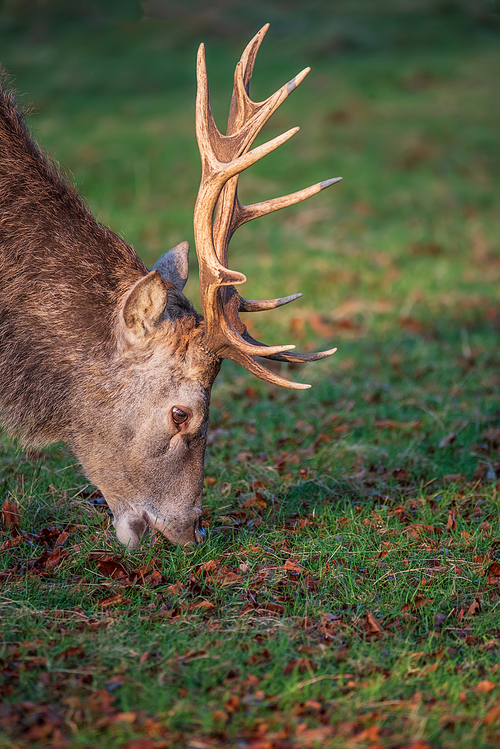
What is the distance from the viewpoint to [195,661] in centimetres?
351

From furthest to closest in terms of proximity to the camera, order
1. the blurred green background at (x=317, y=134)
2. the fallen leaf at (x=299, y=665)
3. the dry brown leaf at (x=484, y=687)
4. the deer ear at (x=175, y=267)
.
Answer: the blurred green background at (x=317, y=134), the deer ear at (x=175, y=267), the fallen leaf at (x=299, y=665), the dry brown leaf at (x=484, y=687)

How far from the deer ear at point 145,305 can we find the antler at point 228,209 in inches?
10.5

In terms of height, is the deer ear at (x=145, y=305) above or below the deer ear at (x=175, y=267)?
above

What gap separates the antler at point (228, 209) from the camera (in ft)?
14.3

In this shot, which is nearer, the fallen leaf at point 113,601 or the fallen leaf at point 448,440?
the fallen leaf at point 113,601

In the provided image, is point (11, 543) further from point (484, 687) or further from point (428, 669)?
point (484, 687)

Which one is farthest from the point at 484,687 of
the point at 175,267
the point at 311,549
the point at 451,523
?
the point at 175,267

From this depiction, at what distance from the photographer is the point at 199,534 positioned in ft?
15.1

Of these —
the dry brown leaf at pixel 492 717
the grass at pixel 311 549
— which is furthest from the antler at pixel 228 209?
the dry brown leaf at pixel 492 717

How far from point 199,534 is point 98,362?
1192 millimetres

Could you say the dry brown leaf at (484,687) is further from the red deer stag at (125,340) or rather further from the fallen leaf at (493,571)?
the red deer stag at (125,340)

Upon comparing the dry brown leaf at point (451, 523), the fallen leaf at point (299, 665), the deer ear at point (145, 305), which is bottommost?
the dry brown leaf at point (451, 523)

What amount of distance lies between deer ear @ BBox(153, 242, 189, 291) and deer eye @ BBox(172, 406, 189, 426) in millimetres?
854

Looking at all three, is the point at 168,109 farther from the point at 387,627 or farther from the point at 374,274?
the point at 387,627
